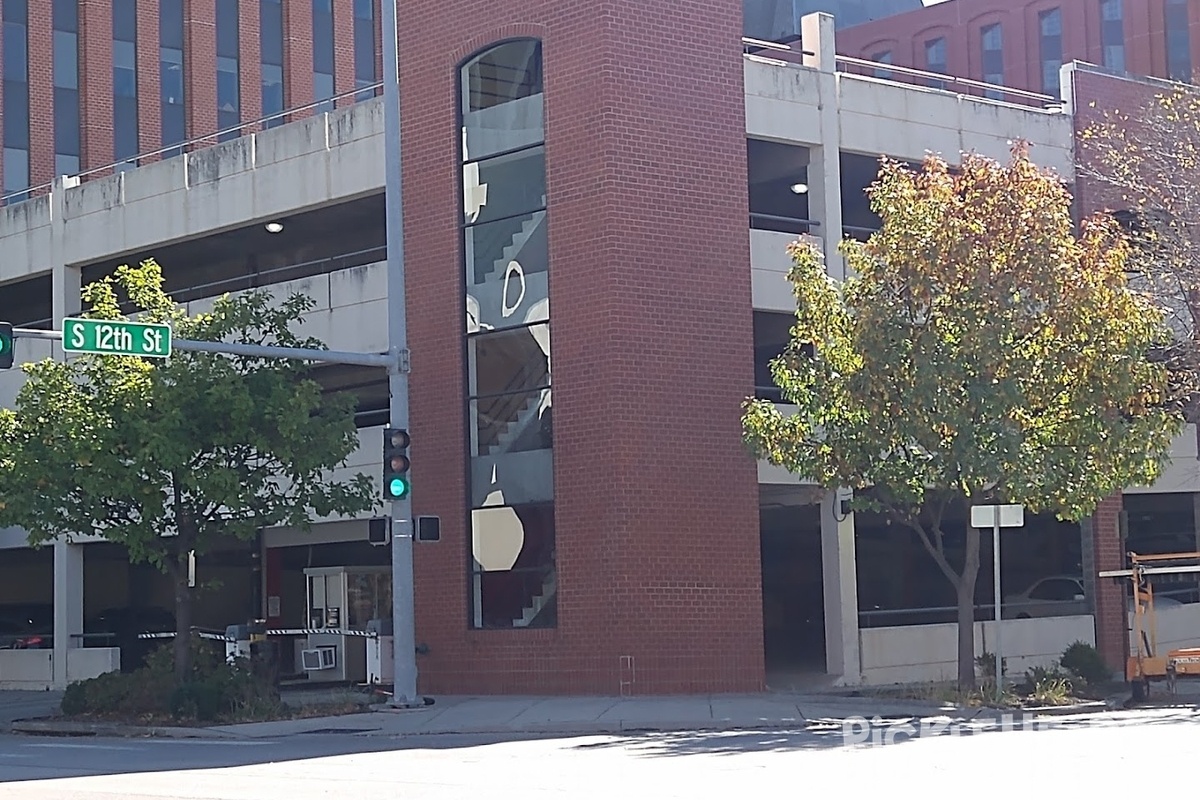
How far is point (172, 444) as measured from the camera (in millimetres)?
25750

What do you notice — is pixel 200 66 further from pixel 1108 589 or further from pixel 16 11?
pixel 1108 589

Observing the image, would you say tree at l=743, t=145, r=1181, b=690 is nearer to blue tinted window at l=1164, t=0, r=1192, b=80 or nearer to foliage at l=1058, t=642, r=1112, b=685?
foliage at l=1058, t=642, r=1112, b=685

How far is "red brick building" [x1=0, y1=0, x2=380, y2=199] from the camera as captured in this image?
183 feet

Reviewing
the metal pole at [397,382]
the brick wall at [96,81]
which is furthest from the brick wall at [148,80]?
the metal pole at [397,382]

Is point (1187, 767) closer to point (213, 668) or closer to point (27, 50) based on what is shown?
point (213, 668)

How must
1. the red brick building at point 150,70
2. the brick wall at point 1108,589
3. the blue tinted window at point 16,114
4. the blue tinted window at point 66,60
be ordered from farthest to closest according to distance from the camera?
the blue tinted window at point 66,60
the red brick building at point 150,70
the blue tinted window at point 16,114
the brick wall at point 1108,589

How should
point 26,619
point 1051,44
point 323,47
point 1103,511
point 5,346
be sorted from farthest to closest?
point 1051,44, point 323,47, point 26,619, point 1103,511, point 5,346

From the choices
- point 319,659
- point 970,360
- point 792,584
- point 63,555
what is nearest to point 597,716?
point 970,360

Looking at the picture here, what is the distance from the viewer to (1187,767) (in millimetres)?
15188

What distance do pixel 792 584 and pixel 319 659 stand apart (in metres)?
11.6

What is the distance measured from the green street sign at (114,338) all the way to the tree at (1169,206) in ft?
53.0

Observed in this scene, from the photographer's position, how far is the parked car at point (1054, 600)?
33.9 m

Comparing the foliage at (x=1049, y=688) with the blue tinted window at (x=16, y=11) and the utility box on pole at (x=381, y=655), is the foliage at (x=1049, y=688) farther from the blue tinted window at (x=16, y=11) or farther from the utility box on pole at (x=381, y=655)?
the blue tinted window at (x=16, y=11)

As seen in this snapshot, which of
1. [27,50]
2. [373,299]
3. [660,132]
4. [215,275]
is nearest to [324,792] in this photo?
[660,132]
